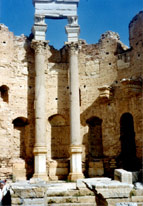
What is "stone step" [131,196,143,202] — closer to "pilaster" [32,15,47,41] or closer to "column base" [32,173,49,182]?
"column base" [32,173,49,182]

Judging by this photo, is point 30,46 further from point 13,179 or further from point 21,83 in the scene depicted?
point 13,179

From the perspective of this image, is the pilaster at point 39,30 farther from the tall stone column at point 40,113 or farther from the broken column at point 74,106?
the broken column at point 74,106

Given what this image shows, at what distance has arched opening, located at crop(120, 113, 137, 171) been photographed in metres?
19.2

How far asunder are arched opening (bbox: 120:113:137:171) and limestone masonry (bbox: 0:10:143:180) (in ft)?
0.20

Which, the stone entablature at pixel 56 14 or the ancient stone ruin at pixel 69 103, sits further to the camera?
the stone entablature at pixel 56 14

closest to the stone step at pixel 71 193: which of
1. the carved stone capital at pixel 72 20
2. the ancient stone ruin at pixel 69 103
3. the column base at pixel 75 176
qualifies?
the column base at pixel 75 176

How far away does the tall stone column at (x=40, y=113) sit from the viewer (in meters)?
18.0

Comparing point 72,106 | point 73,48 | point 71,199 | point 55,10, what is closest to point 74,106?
point 72,106

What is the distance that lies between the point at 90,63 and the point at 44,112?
200 inches

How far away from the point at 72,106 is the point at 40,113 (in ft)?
6.60

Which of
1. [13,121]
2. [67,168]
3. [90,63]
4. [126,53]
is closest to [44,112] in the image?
[13,121]

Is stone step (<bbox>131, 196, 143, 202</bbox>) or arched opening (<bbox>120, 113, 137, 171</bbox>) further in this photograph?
arched opening (<bbox>120, 113, 137, 171</bbox>)

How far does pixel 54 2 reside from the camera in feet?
67.1

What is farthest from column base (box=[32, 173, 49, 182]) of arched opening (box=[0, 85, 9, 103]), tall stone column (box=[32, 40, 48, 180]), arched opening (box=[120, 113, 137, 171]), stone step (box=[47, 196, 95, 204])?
stone step (box=[47, 196, 95, 204])
